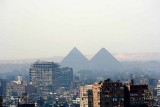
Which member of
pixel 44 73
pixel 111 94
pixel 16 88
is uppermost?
pixel 44 73

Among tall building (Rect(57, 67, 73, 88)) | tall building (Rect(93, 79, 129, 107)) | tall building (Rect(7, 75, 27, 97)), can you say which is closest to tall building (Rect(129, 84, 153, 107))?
tall building (Rect(93, 79, 129, 107))

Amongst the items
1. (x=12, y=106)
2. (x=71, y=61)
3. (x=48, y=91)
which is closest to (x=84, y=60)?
(x=71, y=61)

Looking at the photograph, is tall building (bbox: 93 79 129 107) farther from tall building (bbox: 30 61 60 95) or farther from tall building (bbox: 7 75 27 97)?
tall building (bbox: 30 61 60 95)

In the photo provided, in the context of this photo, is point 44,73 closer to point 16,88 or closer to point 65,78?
point 65,78

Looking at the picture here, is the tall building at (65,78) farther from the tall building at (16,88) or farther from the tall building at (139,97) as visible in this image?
the tall building at (139,97)

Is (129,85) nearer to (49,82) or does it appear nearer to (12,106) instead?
(12,106)

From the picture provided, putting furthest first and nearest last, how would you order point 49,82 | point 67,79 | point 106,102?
1. point 67,79
2. point 49,82
3. point 106,102

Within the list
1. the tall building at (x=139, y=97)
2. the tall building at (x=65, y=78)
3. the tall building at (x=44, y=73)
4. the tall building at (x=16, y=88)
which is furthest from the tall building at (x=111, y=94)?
the tall building at (x=65, y=78)

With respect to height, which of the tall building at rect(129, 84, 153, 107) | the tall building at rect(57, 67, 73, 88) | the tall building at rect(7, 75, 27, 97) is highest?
the tall building at rect(57, 67, 73, 88)

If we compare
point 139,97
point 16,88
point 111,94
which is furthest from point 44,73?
point 111,94
